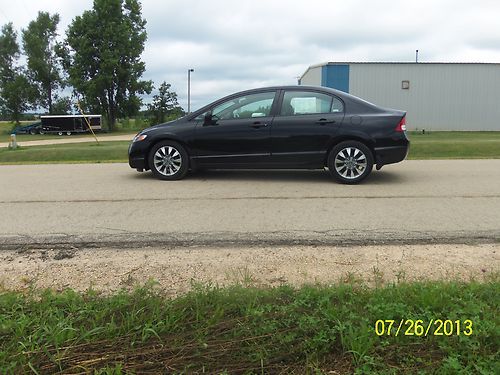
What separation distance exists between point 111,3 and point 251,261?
55.5 metres

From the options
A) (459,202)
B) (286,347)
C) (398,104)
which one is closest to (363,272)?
(286,347)

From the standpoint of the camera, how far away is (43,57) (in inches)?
2395

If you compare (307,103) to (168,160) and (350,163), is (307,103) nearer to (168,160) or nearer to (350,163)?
(350,163)

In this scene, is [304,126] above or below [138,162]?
above

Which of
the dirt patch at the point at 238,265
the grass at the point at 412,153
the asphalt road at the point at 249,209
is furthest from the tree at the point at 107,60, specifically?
the dirt patch at the point at 238,265

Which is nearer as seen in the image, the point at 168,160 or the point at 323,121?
the point at 323,121

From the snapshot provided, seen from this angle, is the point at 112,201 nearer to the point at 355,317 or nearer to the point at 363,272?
the point at 363,272

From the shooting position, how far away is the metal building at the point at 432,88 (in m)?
33.8

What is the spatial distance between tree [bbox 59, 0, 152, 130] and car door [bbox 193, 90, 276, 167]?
153ft
